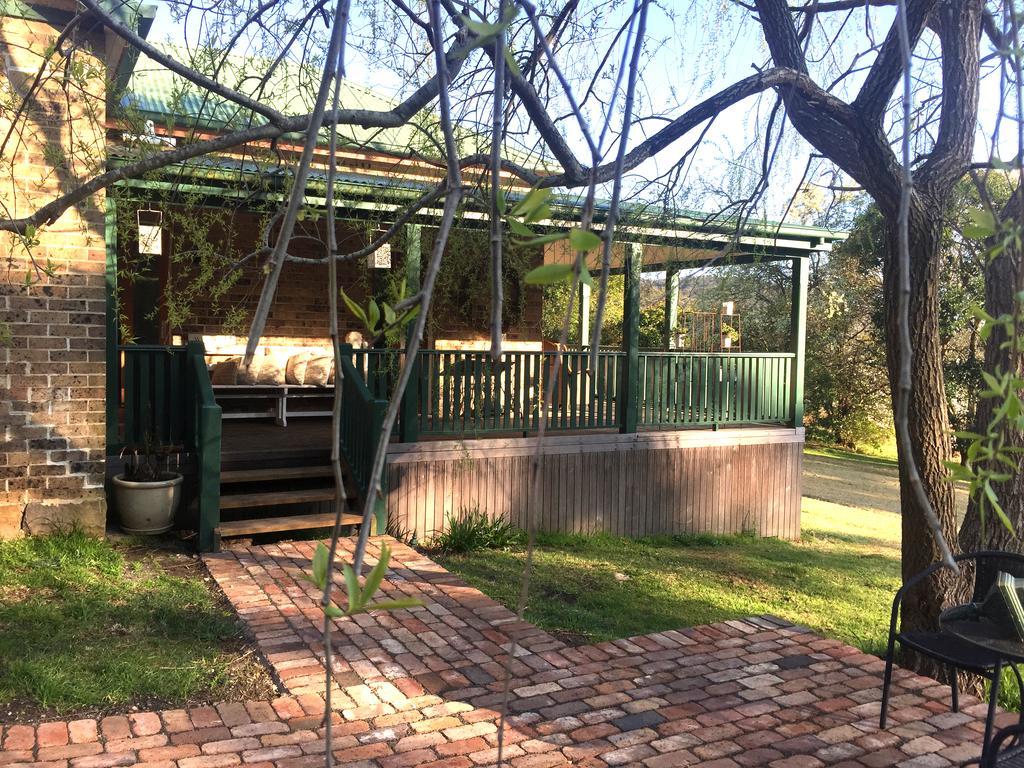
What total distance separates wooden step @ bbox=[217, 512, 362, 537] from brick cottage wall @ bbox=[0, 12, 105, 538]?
0.97m

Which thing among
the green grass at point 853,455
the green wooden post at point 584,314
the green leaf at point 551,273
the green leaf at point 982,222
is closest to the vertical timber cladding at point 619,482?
the green wooden post at point 584,314

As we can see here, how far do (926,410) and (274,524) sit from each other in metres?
4.96

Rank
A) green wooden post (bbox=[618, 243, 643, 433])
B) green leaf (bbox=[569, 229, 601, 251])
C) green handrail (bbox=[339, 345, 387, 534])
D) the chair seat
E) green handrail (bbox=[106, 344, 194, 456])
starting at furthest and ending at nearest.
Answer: green wooden post (bbox=[618, 243, 643, 433]) < green handrail (bbox=[339, 345, 387, 534]) < green handrail (bbox=[106, 344, 194, 456]) < the chair seat < green leaf (bbox=[569, 229, 601, 251])

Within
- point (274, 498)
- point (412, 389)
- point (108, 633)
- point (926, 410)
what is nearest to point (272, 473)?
point (274, 498)

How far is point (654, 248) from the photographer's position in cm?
1011

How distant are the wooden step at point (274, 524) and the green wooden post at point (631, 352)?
356cm

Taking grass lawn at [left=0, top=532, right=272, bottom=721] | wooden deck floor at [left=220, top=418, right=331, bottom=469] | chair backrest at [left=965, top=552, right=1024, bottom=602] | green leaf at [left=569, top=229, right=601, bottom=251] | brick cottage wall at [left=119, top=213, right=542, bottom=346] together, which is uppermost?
brick cottage wall at [left=119, top=213, right=542, bottom=346]

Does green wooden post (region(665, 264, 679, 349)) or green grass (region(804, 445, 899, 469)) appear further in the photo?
green grass (region(804, 445, 899, 469))

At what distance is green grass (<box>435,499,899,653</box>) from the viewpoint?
6.41m

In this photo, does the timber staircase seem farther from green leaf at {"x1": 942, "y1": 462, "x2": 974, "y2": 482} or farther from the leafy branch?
the leafy branch

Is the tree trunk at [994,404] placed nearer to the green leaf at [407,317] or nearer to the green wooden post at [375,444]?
the green wooden post at [375,444]

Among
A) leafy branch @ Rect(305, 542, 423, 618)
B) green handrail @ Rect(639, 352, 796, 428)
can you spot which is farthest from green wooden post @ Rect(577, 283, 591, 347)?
leafy branch @ Rect(305, 542, 423, 618)

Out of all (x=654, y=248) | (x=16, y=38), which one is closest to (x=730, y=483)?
(x=654, y=248)

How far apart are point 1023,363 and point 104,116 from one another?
6.47m
